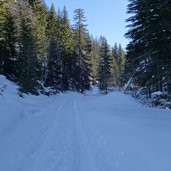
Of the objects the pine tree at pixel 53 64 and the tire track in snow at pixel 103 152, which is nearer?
the tire track in snow at pixel 103 152

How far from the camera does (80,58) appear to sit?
2475 inches

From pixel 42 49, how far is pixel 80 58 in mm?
16780

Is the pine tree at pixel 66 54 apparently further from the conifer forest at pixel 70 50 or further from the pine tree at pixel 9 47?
the pine tree at pixel 9 47

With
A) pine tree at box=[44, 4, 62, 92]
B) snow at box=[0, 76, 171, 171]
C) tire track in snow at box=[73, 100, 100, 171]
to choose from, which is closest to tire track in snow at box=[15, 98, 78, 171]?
snow at box=[0, 76, 171, 171]

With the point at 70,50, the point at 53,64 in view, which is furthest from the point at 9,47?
the point at 70,50

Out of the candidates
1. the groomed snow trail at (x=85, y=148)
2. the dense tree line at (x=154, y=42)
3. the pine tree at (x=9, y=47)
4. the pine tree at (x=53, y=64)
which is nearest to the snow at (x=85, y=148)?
the groomed snow trail at (x=85, y=148)

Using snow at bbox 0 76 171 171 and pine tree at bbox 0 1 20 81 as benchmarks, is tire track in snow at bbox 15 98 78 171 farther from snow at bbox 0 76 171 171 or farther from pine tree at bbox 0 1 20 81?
pine tree at bbox 0 1 20 81

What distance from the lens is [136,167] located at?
21.5 feet

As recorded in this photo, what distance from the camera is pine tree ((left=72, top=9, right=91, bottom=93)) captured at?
62188mm

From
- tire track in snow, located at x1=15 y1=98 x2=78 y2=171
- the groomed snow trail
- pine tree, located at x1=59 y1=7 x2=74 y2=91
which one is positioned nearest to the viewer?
the groomed snow trail

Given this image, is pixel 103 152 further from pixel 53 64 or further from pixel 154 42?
pixel 53 64

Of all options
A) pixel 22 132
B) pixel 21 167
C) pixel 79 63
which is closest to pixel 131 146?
pixel 21 167

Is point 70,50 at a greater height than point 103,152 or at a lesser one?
greater

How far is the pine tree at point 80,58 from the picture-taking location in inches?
2448
